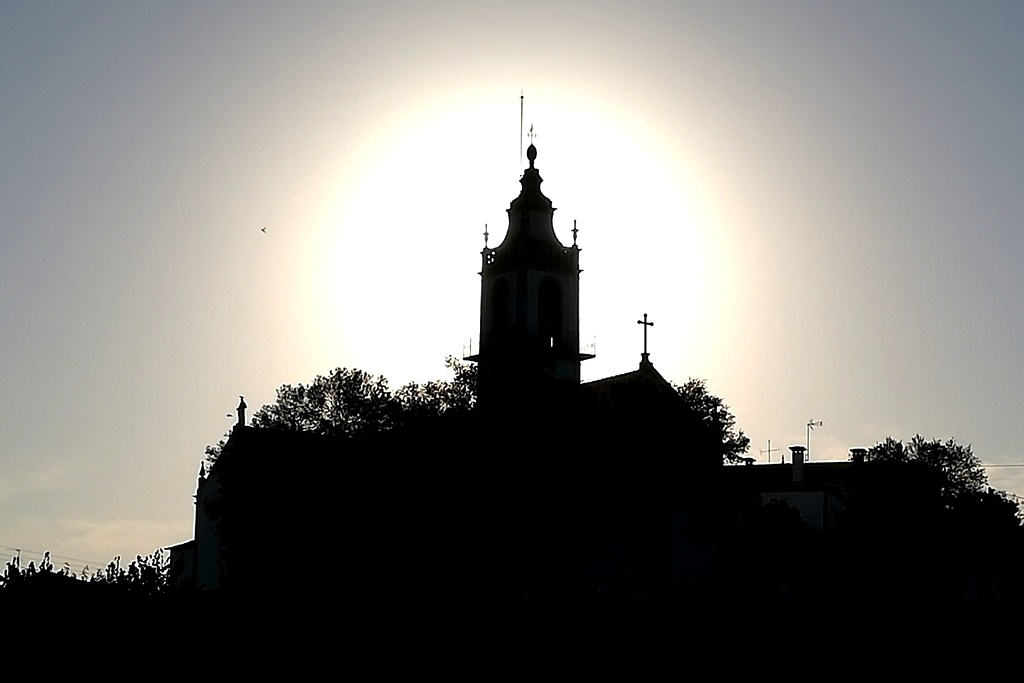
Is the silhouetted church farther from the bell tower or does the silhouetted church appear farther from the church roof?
the bell tower

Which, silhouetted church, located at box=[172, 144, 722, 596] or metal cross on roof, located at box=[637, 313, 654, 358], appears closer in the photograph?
silhouetted church, located at box=[172, 144, 722, 596]

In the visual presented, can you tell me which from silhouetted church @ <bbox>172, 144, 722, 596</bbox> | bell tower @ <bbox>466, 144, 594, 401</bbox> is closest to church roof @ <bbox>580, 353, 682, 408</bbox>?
silhouetted church @ <bbox>172, 144, 722, 596</bbox>

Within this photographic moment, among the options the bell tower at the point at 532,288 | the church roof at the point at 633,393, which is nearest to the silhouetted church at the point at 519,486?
the church roof at the point at 633,393

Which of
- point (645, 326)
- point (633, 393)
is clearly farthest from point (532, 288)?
point (633, 393)

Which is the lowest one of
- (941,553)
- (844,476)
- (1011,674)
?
(1011,674)

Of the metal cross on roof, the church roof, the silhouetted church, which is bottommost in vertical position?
the silhouetted church

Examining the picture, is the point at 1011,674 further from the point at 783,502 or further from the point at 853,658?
the point at 783,502

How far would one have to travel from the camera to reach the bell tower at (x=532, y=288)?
8925cm

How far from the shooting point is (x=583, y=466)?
6188 centimetres

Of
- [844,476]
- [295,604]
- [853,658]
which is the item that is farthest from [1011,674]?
[844,476]

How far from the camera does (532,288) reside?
9038 cm

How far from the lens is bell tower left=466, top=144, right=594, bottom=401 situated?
8925 cm

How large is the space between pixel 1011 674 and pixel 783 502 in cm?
2657

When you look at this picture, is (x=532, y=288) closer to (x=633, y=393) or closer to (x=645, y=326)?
(x=645, y=326)
